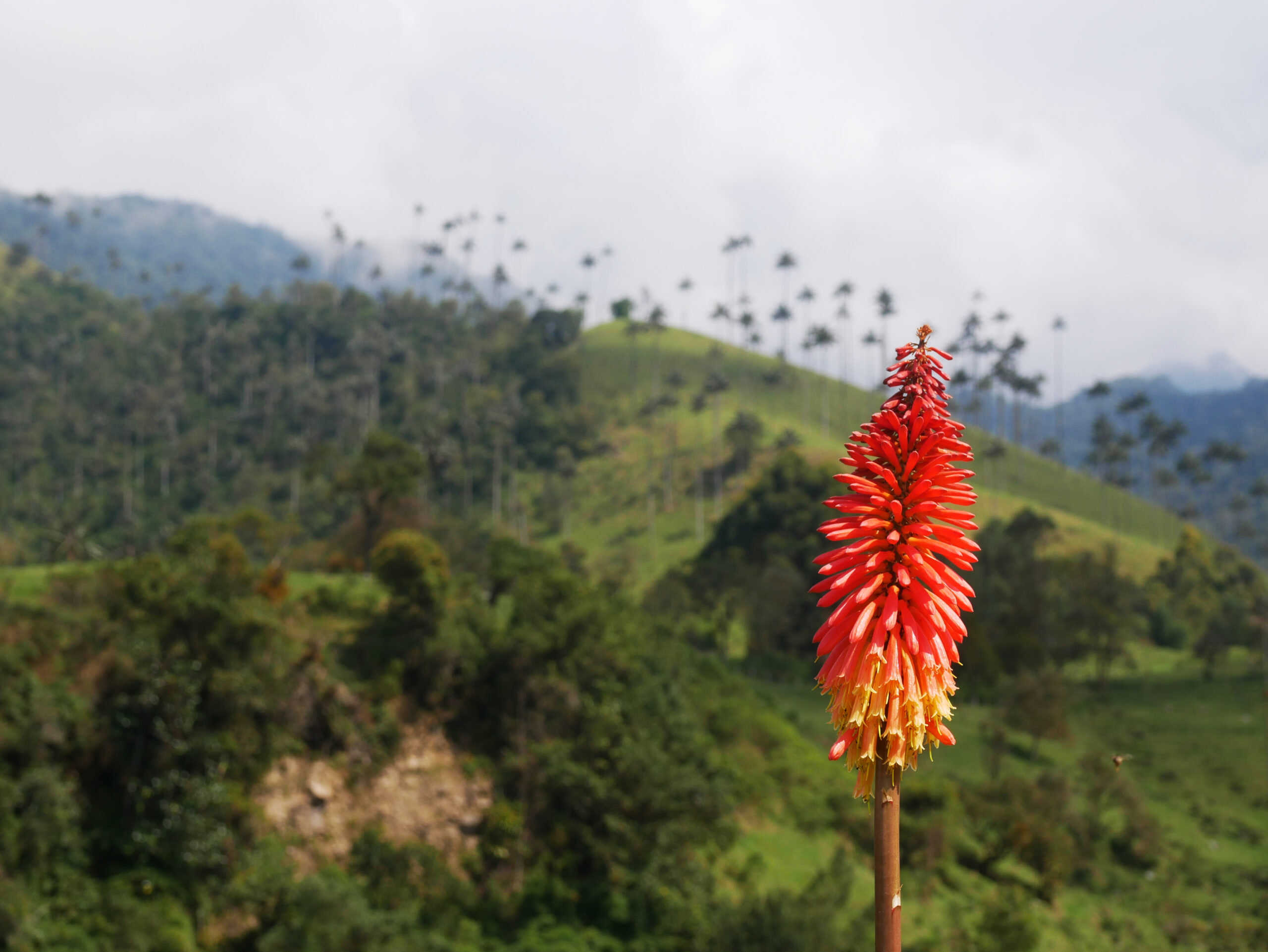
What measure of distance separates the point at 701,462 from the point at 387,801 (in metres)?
94.5

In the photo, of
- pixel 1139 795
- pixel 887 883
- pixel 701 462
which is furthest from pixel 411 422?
pixel 887 883

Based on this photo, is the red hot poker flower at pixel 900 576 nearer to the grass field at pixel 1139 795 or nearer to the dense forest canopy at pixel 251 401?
the grass field at pixel 1139 795

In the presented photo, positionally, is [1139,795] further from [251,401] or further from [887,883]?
[251,401]

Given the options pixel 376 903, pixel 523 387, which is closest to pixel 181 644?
pixel 376 903

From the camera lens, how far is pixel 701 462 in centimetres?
12700

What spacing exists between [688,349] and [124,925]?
15592 centimetres

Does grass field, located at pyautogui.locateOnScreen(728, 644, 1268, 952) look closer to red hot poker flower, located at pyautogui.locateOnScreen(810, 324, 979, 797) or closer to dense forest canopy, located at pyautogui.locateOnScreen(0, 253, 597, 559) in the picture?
red hot poker flower, located at pyautogui.locateOnScreen(810, 324, 979, 797)

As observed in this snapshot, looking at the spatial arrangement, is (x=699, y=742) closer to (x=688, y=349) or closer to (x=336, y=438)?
(x=336, y=438)

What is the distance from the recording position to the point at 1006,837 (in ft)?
143

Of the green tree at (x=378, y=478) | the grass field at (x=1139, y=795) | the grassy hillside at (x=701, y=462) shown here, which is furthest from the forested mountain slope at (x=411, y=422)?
the grass field at (x=1139, y=795)

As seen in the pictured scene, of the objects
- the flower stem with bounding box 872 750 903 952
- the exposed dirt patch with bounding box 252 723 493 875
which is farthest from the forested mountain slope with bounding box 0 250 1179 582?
the flower stem with bounding box 872 750 903 952

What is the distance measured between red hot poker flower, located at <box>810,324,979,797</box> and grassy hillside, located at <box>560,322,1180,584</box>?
7837 centimetres

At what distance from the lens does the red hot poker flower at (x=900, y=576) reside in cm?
520

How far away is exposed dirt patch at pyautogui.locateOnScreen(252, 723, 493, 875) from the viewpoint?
33.1m
